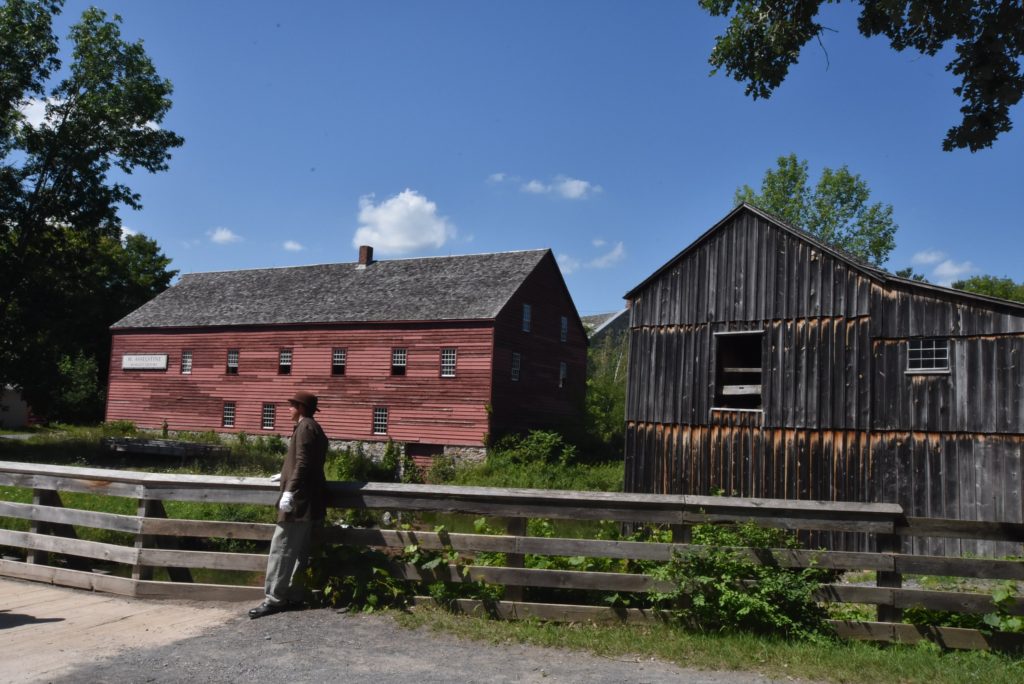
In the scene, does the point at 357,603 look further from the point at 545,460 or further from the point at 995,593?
the point at 545,460

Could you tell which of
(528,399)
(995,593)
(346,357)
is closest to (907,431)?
(995,593)

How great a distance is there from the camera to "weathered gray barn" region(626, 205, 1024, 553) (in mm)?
15859

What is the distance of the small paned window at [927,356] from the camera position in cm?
1633

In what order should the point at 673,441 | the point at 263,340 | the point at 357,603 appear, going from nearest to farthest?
the point at 357,603
the point at 673,441
the point at 263,340

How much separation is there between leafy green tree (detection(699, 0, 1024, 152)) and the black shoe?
11.0 metres

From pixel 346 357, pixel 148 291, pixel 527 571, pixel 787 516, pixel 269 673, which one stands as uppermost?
pixel 148 291

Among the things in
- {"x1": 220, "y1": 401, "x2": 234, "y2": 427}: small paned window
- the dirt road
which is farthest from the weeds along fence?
{"x1": 220, "y1": 401, "x2": 234, "y2": 427}: small paned window

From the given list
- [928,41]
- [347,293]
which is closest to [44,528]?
[928,41]

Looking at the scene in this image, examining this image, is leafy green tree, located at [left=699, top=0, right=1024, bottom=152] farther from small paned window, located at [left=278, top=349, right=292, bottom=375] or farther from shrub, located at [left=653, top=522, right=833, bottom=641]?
small paned window, located at [left=278, top=349, right=292, bottom=375]

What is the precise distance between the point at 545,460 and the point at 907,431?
18.7 m

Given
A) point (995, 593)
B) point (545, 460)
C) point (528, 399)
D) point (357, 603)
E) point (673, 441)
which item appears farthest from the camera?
point (528, 399)

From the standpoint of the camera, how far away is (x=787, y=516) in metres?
6.25

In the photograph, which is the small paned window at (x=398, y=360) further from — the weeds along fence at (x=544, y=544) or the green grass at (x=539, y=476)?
the weeds along fence at (x=544, y=544)

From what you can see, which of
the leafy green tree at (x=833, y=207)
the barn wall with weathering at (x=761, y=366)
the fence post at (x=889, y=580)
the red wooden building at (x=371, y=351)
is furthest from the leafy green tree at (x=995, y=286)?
the fence post at (x=889, y=580)
